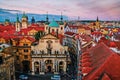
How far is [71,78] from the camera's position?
12.3 m

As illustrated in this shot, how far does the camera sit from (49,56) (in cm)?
1352

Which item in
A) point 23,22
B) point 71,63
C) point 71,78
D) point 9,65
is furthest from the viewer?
point 23,22

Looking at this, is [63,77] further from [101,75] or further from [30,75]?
[101,75]

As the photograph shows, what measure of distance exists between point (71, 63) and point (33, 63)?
2.98 meters

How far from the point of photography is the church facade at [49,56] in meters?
13.4

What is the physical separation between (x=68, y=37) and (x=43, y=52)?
32.2 ft

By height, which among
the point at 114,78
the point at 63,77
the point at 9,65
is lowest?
the point at 63,77

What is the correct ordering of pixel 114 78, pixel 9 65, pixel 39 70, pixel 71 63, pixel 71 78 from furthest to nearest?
1. pixel 71 63
2. pixel 39 70
3. pixel 71 78
4. pixel 9 65
5. pixel 114 78

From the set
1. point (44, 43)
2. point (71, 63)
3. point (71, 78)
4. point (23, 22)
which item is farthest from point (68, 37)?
point (71, 78)

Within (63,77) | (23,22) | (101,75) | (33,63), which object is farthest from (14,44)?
(23,22)

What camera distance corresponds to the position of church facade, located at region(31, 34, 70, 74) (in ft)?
44.1

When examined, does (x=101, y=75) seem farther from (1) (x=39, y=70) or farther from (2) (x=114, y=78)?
(1) (x=39, y=70)

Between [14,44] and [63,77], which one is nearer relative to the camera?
[63,77]

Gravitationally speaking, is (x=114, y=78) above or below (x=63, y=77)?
above
